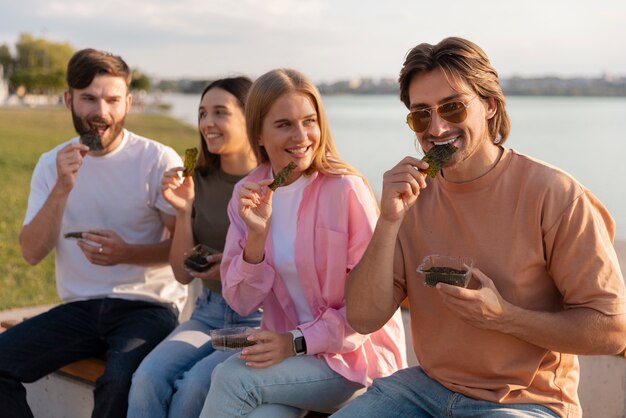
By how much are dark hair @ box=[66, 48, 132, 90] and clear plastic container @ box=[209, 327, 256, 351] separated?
1983mm

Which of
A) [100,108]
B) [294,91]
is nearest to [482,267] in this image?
[294,91]

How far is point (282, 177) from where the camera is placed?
3529 mm

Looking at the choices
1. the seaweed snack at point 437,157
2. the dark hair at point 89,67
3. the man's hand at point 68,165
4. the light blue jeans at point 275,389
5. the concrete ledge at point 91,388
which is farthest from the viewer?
the dark hair at point 89,67

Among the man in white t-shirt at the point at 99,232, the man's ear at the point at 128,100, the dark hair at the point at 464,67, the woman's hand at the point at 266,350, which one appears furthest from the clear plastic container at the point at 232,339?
the man's ear at the point at 128,100

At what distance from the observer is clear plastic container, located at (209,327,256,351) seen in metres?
3.29

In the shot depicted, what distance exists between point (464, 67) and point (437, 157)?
0.37 m

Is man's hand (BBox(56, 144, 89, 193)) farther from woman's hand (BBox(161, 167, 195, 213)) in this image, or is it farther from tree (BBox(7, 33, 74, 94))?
tree (BBox(7, 33, 74, 94))

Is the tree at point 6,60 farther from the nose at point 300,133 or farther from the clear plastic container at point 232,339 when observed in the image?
the clear plastic container at point 232,339

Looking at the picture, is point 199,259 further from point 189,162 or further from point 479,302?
point 479,302

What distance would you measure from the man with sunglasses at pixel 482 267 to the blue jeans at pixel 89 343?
4.59 ft

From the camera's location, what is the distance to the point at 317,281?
3.54m

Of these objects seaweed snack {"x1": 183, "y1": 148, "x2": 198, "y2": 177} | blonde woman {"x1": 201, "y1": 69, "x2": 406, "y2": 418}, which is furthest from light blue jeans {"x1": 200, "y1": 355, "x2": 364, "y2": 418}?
seaweed snack {"x1": 183, "y1": 148, "x2": 198, "y2": 177}

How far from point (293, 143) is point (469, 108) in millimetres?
1038

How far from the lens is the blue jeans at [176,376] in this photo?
11.8ft
